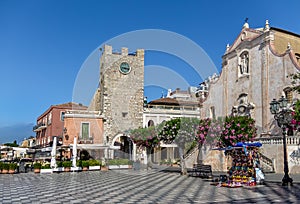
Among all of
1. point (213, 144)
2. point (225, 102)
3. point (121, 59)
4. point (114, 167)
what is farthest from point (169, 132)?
point (121, 59)

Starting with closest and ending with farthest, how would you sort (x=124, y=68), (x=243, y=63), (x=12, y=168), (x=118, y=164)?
(x=12, y=168), (x=118, y=164), (x=243, y=63), (x=124, y=68)

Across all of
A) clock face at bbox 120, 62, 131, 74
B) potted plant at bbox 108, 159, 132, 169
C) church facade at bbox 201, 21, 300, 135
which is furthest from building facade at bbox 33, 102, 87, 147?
church facade at bbox 201, 21, 300, 135

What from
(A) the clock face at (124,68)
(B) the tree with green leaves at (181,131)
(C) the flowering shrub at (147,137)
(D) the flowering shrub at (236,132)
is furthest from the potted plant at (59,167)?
(A) the clock face at (124,68)

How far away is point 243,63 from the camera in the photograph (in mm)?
30688

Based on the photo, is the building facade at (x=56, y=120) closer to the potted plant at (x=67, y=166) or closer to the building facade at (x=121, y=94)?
the building facade at (x=121, y=94)

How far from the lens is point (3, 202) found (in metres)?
9.70

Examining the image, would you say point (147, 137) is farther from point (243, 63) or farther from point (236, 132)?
point (243, 63)

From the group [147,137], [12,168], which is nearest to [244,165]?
[147,137]

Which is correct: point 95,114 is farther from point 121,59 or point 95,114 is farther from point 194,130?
point 194,130

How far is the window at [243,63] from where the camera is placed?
30234 mm

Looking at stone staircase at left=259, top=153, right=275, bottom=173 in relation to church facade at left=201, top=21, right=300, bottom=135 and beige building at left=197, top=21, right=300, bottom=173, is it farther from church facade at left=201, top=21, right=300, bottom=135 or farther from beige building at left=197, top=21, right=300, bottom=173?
church facade at left=201, top=21, right=300, bottom=135

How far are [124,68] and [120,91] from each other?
3.27 meters

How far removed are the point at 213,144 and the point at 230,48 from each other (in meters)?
12.9

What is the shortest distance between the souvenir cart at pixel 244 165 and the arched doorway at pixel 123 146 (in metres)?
24.6
